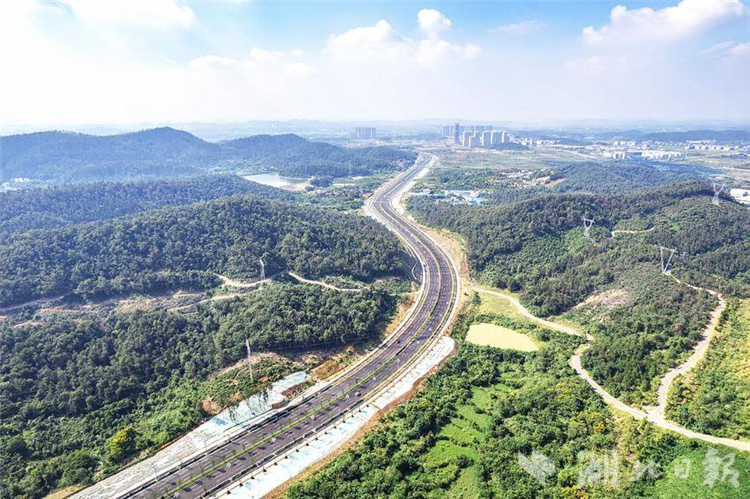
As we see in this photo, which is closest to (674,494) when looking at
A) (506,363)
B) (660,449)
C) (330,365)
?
(660,449)

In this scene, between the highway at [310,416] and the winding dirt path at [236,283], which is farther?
the winding dirt path at [236,283]

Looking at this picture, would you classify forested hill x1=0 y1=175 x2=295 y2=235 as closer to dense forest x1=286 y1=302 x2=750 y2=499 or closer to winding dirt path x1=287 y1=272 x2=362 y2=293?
winding dirt path x1=287 y1=272 x2=362 y2=293

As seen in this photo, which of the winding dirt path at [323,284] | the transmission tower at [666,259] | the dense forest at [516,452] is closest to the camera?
the dense forest at [516,452]

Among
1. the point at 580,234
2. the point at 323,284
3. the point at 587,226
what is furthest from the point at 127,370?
the point at 587,226

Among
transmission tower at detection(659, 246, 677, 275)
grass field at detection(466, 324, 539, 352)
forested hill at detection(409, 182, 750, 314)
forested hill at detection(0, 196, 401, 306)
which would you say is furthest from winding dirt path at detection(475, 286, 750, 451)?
forested hill at detection(0, 196, 401, 306)

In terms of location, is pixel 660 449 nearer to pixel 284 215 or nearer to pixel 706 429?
pixel 706 429

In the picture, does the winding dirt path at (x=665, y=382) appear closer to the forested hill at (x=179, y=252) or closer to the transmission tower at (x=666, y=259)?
the transmission tower at (x=666, y=259)

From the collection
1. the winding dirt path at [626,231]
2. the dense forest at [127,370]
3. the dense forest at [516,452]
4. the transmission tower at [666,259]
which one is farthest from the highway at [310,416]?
the winding dirt path at [626,231]

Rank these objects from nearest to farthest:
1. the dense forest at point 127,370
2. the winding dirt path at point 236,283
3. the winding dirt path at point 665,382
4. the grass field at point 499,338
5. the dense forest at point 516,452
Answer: the dense forest at point 516,452 → the winding dirt path at point 665,382 → the dense forest at point 127,370 → the grass field at point 499,338 → the winding dirt path at point 236,283
